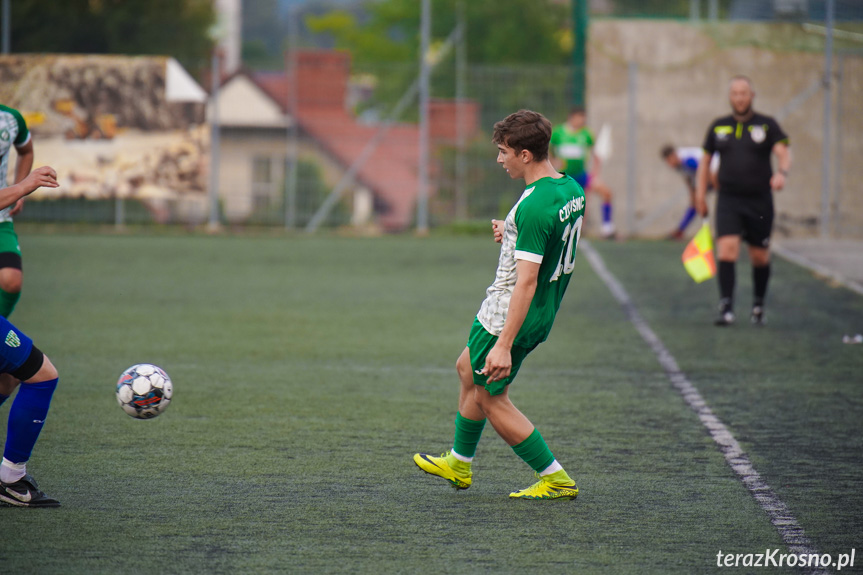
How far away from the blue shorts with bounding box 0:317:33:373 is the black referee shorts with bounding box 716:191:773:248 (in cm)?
726

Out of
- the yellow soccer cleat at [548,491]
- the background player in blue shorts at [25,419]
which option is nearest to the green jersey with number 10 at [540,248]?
the yellow soccer cleat at [548,491]

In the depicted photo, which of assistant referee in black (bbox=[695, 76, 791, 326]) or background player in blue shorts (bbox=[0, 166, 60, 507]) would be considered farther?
assistant referee in black (bbox=[695, 76, 791, 326])

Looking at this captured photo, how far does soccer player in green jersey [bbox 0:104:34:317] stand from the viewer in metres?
6.62

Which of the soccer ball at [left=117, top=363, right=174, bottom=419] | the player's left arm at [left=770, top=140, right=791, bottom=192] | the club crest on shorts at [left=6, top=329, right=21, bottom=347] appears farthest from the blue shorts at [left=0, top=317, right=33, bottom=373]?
the player's left arm at [left=770, top=140, right=791, bottom=192]

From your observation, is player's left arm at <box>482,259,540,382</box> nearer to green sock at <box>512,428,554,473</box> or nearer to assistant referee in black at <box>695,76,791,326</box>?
green sock at <box>512,428,554,473</box>

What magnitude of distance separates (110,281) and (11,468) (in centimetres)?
921

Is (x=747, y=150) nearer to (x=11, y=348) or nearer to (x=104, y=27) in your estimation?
(x=11, y=348)

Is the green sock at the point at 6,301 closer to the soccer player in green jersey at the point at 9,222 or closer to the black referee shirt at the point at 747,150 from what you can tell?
the soccer player in green jersey at the point at 9,222

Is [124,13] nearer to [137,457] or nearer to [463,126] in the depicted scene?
[463,126]

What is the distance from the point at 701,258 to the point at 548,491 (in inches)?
225

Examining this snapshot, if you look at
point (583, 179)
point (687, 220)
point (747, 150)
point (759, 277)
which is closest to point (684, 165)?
point (687, 220)

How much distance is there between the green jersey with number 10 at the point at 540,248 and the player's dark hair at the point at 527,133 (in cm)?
14

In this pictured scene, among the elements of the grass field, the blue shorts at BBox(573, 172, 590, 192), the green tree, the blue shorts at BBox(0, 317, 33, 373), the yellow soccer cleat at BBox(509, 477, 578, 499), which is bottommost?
the grass field

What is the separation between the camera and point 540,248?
4516mm
